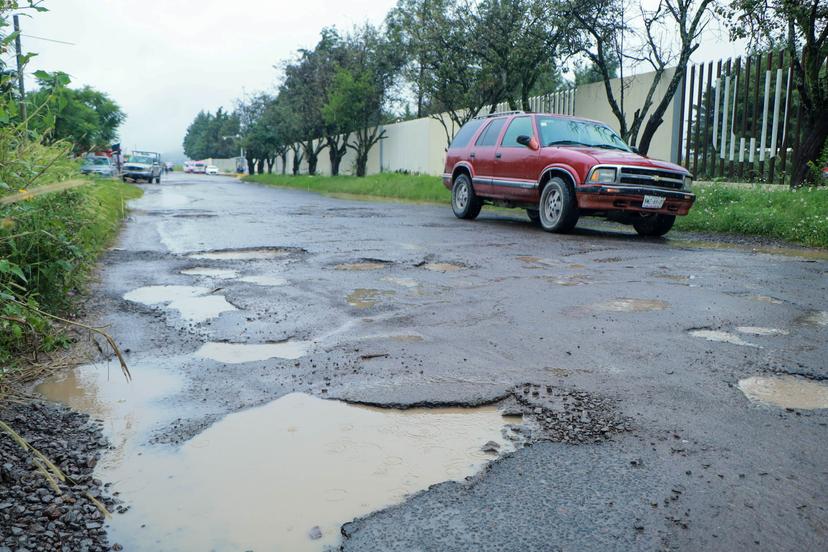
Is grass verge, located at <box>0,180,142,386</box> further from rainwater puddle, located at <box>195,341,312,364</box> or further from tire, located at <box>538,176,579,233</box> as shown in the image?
tire, located at <box>538,176,579,233</box>

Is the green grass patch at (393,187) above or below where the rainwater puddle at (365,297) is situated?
above

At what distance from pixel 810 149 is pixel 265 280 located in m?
10.2

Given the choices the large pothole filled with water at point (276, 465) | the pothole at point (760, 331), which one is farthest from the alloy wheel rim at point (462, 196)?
the large pothole filled with water at point (276, 465)

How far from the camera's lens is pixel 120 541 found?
7.20ft

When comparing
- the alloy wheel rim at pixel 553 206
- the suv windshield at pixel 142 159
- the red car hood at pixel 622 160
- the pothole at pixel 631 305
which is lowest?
the pothole at pixel 631 305

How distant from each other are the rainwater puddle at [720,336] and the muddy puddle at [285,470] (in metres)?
1.88

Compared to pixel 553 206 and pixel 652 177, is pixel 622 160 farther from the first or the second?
pixel 553 206

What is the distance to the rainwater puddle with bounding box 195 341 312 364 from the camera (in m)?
4.09

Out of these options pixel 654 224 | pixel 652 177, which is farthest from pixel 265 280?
pixel 654 224

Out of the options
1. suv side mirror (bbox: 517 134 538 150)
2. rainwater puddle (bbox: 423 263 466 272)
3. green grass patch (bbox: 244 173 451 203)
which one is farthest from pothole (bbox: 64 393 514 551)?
green grass patch (bbox: 244 173 451 203)

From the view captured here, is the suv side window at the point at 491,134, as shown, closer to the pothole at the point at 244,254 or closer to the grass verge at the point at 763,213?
the grass verge at the point at 763,213

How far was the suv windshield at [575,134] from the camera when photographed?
1112cm

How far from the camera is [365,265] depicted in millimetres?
7371

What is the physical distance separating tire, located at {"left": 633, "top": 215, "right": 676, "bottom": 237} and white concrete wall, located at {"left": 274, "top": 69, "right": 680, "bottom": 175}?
5.85 meters
